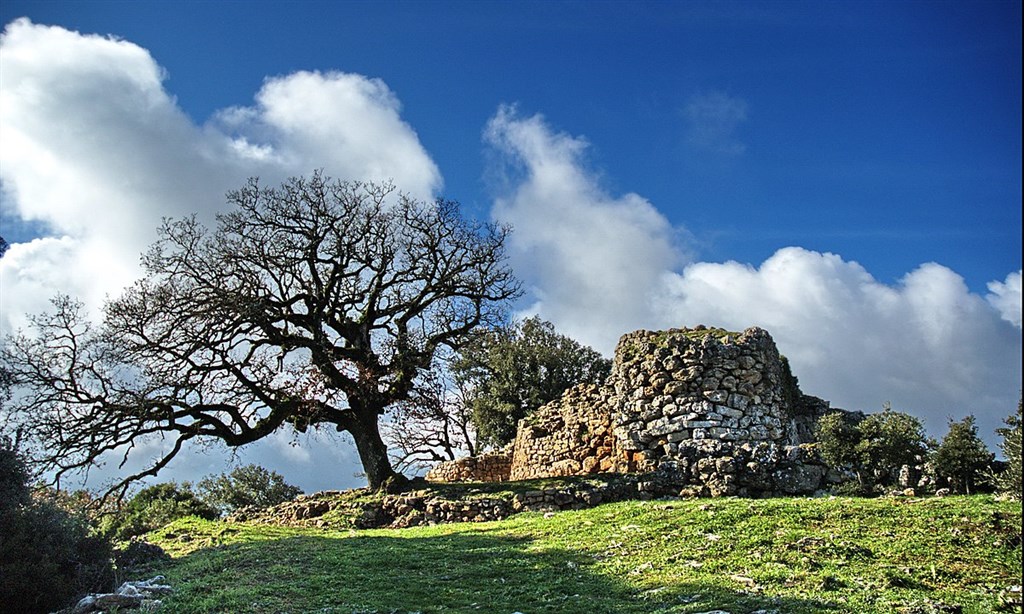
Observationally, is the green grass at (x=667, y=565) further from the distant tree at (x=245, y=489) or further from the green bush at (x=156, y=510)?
the distant tree at (x=245, y=489)

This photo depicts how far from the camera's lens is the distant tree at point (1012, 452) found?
10828 mm

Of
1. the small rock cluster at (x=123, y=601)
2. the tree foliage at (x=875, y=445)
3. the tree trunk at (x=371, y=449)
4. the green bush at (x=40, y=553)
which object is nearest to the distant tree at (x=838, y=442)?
the tree foliage at (x=875, y=445)

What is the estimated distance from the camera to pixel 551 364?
34406 mm

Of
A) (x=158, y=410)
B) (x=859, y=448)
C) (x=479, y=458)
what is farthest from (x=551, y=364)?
(x=859, y=448)

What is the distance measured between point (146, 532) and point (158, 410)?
342cm

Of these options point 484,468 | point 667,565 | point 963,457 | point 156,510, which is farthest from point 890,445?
point 156,510

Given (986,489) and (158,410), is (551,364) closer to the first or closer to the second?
(158,410)

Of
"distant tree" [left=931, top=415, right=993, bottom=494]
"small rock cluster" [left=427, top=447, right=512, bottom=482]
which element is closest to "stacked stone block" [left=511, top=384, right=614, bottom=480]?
"small rock cluster" [left=427, top=447, right=512, bottom=482]

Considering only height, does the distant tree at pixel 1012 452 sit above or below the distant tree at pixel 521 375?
below

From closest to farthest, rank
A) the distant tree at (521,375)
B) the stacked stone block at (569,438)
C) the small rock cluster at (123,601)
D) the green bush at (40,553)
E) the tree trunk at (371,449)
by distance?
the small rock cluster at (123,601) → the green bush at (40,553) → the stacked stone block at (569,438) → the tree trunk at (371,449) → the distant tree at (521,375)

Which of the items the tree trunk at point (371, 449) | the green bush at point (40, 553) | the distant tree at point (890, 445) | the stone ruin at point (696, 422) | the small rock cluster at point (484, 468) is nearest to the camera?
the green bush at point (40, 553)

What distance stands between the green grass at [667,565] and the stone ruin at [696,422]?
3077 millimetres

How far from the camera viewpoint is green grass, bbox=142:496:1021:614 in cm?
906

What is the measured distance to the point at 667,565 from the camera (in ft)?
35.6
